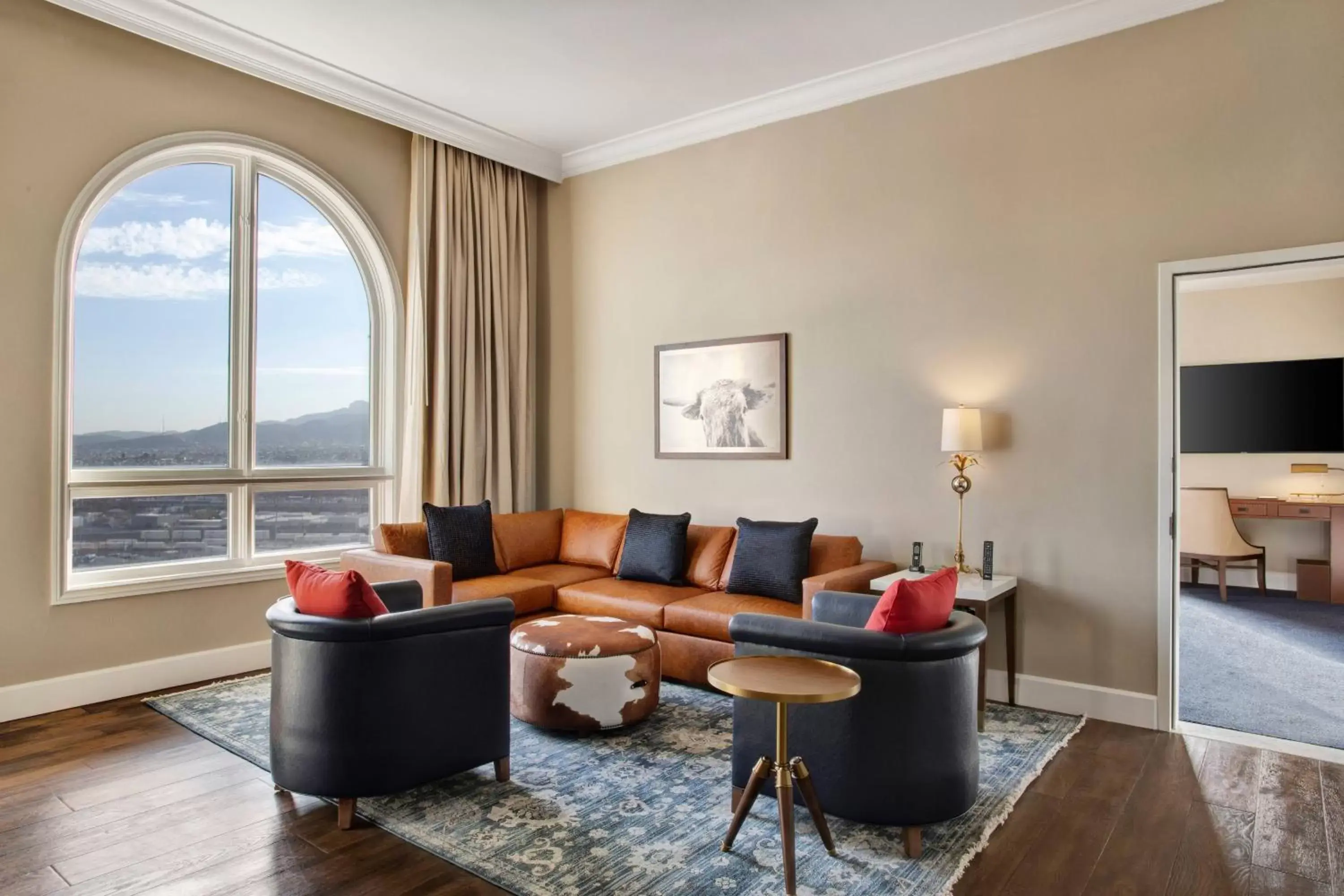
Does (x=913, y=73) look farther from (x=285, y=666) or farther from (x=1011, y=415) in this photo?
(x=285, y=666)

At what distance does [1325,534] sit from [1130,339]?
4.91 m

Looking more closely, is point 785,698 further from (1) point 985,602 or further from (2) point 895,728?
(1) point 985,602

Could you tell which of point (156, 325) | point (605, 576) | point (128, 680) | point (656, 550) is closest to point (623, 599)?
point (656, 550)

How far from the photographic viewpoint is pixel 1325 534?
6.99 meters

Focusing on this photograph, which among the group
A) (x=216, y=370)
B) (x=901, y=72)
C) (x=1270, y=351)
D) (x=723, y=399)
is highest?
(x=901, y=72)

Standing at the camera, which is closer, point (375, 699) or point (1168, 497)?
point (375, 699)

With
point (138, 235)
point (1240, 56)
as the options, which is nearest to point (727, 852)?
point (1240, 56)

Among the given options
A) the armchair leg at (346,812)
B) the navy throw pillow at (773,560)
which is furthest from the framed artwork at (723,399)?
the armchair leg at (346,812)

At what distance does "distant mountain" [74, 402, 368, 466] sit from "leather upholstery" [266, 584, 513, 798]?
6.96 ft

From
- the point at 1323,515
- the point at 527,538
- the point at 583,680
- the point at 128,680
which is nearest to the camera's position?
the point at 583,680

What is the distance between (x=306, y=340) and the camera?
201 inches

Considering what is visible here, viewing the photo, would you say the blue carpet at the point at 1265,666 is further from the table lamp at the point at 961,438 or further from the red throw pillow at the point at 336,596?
the red throw pillow at the point at 336,596

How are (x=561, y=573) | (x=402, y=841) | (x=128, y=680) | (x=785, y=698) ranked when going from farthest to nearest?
(x=561, y=573) < (x=128, y=680) < (x=402, y=841) < (x=785, y=698)

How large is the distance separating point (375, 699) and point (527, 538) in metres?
2.75
